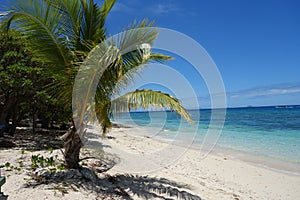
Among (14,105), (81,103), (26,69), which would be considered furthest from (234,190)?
(14,105)

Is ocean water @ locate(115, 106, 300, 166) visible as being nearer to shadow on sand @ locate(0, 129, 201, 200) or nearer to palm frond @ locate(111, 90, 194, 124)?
palm frond @ locate(111, 90, 194, 124)

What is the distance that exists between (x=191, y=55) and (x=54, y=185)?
139 inches

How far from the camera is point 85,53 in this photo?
14.0 feet

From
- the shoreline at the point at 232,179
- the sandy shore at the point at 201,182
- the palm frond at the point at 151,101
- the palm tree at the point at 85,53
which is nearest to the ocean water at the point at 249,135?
the palm frond at the point at 151,101

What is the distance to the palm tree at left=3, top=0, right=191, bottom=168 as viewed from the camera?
4.27m

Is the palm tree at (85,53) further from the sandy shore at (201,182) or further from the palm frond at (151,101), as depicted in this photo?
the sandy shore at (201,182)

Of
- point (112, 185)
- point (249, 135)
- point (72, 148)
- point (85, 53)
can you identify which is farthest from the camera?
point (249, 135)

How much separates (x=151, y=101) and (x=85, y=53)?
4.85 ft

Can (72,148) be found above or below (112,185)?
above

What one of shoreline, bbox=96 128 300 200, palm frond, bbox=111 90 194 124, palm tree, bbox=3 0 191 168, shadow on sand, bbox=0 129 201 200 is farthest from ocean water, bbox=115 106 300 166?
shoreline, bbox=96 128 300 200

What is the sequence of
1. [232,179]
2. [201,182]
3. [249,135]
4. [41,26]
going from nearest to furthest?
1. [41,26]
2. [201,182]
3. [232,179]
4. [249,135]

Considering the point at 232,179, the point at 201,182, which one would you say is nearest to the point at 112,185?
the point at 201,182

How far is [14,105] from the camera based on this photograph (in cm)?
948

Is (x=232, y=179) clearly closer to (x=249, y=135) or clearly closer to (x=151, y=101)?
(x=151, y=101)
